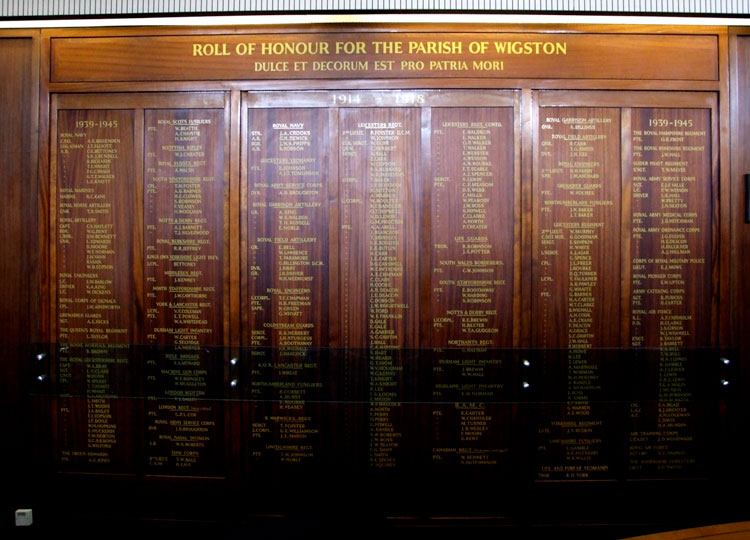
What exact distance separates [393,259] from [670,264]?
6.45 feet

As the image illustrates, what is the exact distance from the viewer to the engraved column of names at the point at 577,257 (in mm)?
3023

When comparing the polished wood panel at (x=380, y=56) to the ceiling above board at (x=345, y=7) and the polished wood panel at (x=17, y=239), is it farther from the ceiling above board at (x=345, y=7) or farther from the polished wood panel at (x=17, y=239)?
the polished wood panel at (x=17, y=239)

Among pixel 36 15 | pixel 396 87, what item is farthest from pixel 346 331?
pixel 36 15

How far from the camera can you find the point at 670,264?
3041mm

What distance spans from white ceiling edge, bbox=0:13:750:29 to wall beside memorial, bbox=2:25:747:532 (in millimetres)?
62

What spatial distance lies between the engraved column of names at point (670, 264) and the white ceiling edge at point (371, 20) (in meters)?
0.62

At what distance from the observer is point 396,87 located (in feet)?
9.91

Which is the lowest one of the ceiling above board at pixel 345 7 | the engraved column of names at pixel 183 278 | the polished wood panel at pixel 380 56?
the engraved column of names at pixel 183 278

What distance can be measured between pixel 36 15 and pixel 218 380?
2.88 m

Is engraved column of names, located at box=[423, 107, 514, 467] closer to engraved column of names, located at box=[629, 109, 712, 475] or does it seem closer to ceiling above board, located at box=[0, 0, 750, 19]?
ceiling above board, located at box=[0, 0, 750, 19]

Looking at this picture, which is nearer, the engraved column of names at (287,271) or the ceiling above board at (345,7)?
the ceiling above board at (345,7)

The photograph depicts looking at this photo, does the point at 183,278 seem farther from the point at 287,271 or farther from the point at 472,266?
the point at 472,266

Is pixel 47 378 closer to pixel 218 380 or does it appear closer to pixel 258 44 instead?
pixel 218 380

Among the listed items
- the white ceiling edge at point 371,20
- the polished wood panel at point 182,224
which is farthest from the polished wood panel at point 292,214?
the white ceiling edge at point 371,20
